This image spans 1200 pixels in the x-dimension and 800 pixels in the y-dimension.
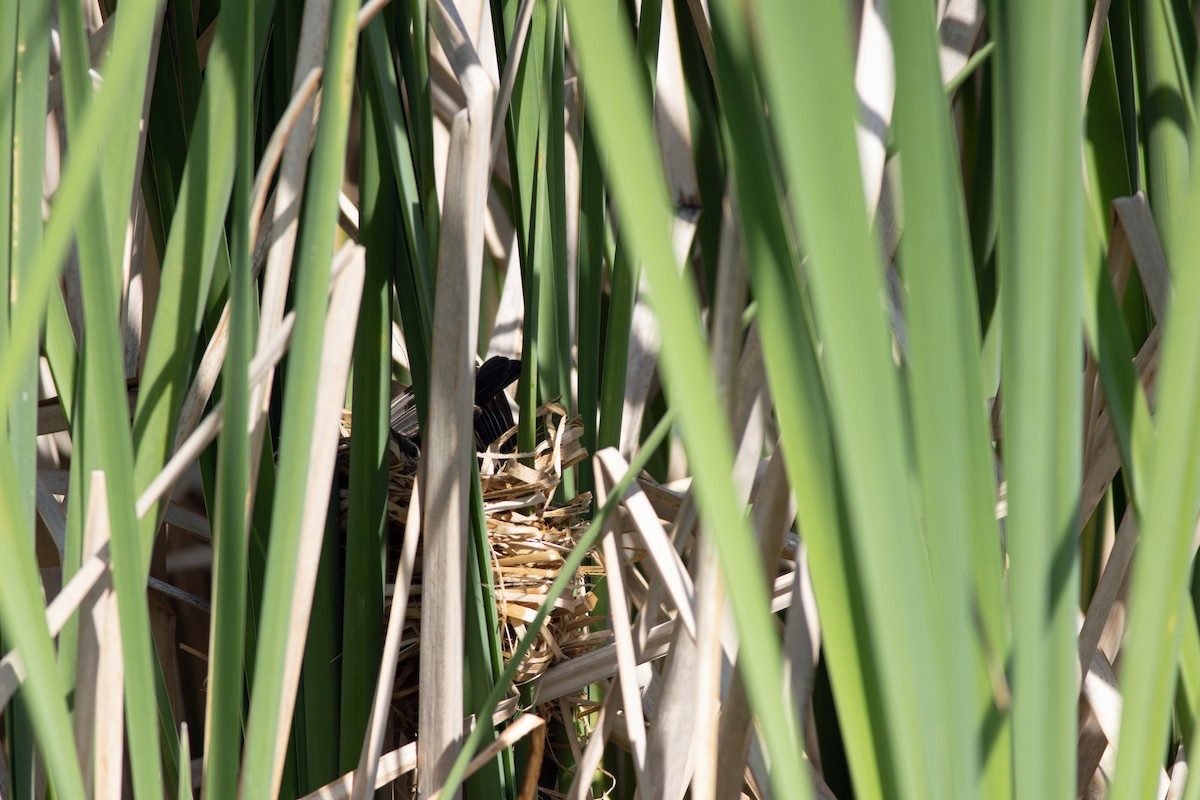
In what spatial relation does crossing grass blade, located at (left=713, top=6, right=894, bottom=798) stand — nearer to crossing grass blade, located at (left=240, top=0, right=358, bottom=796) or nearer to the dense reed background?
the dense reed background

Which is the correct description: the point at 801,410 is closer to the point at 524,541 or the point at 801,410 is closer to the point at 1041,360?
the point at 1041,360

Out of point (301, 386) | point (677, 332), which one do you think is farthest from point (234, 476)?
point (677, 332)

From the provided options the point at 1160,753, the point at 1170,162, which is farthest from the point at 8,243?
the point at 1170,162

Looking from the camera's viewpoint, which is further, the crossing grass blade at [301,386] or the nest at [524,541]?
the nest at [524,541]

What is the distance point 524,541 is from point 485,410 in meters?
0.09

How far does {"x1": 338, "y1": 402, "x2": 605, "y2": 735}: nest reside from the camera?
567 millimetres

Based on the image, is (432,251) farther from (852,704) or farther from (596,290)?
(852,704)

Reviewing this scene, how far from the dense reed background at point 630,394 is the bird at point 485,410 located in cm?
3

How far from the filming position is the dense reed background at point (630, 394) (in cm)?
19

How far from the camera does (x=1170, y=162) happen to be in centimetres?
47

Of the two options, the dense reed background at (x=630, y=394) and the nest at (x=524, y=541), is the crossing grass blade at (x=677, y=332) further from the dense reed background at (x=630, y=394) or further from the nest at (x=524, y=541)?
the nest at (x=524, y=541)

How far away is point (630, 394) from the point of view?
56 cm

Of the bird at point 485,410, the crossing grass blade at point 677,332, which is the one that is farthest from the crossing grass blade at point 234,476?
the bird at point 485,410

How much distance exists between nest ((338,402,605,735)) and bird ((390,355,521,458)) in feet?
0.04
